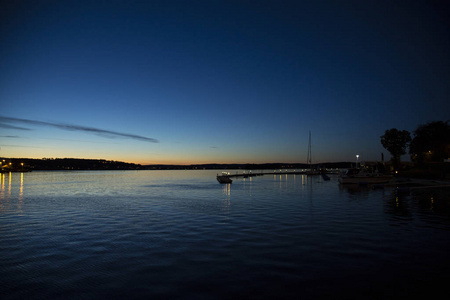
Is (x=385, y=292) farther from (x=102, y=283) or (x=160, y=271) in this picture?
(x=102, y=283)

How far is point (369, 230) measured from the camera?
18.3 m

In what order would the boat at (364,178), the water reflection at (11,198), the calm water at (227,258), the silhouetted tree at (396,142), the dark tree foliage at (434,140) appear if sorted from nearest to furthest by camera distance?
the calm water at (227,258) < the water reflection at (11,198) < the boat at (364,178) < the dark tree foliage at (434,140) < the silhouetted tree at (396,142)

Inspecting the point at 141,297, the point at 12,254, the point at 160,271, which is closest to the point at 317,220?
the point at 160,271

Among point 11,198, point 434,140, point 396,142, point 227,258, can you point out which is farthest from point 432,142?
point 11,198

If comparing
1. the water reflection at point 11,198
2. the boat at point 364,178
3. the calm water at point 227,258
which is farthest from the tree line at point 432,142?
the water reflection at point 11,198

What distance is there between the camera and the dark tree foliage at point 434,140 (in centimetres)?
7669

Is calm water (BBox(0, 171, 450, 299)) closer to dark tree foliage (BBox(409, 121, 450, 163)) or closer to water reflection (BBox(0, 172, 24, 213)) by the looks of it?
water reflection (BBox(0, 172, 24, 213))

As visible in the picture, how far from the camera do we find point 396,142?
107 meters

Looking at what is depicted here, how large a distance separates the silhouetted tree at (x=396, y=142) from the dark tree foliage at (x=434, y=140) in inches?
740

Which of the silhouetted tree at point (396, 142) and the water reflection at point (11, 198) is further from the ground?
the silhouetted tree at point (396, 142)

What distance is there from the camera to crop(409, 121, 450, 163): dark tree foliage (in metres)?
76.7

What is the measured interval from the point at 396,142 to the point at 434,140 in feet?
96.9

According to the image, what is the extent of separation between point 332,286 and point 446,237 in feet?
38.8

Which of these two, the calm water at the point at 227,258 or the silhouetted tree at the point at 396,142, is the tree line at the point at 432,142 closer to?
the silhouetted tree at the point at 396,142
